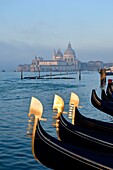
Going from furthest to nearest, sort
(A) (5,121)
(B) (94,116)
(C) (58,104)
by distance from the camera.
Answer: (B) (94,116), (A) (5,121), (C) (58,104)

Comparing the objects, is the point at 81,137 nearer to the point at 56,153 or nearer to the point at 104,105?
the point at 56,153

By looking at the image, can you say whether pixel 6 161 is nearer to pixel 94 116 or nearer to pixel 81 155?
pixel 81 155

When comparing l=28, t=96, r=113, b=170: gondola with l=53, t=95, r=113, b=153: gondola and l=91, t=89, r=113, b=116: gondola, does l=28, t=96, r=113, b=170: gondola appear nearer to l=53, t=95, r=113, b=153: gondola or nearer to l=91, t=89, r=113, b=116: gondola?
l=53, t=95, r=113, b=153: gondola

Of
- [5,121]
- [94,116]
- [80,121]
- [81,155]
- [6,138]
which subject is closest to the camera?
[81,155]

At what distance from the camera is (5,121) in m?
16.6

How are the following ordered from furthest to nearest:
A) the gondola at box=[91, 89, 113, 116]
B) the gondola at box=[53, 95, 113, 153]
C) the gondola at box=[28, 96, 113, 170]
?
the gondola at box=[91, 89, 113, 116] → the gondola at box=[53, 95, 113, 153] → the gondola at box=[28, 96, 113, 170]

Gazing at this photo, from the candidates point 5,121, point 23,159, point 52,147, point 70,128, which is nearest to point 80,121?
point 70,128

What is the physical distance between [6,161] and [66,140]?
2631mm

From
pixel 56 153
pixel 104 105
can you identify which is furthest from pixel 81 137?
pixel 104 105

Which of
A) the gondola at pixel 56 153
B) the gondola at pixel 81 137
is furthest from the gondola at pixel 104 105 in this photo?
the gondola at pixel 56 153

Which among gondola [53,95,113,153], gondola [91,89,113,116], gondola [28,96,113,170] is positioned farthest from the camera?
gondola [91,89,113,116]

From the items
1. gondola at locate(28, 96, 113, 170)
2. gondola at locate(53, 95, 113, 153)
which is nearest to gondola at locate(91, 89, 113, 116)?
gondola at locate(53, 95, 113, 153)

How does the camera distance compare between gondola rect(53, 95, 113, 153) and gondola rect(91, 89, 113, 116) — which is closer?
gondola rect(53, 95, 113, 153)

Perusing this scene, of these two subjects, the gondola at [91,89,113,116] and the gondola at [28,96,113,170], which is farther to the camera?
the gondola at [91,89,113,116]
